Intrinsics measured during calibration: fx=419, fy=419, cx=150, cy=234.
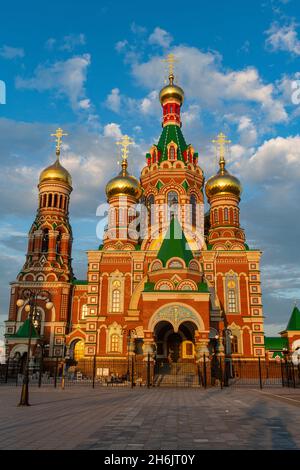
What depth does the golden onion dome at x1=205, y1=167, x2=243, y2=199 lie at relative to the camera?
36562 millimetres

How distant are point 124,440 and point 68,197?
36181mm

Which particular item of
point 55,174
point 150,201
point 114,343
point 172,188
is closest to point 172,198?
point 172,188

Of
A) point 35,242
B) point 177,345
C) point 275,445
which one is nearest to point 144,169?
point 35,242

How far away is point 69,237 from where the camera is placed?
40250mm

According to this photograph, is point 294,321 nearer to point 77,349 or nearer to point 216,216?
point 216,216

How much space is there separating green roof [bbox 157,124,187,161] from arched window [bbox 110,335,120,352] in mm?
16513

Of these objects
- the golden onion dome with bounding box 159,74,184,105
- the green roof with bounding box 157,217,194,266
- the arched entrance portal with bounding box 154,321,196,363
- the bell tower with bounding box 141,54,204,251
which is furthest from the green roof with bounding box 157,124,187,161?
the arched entrance portal with bounding box 154,321,196,363

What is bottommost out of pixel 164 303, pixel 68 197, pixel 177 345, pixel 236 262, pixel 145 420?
pixel 145 420

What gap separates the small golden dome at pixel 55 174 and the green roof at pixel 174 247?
1380 cm

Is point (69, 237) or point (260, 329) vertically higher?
point (69, 237)

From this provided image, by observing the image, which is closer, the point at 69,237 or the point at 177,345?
the point at 177,345

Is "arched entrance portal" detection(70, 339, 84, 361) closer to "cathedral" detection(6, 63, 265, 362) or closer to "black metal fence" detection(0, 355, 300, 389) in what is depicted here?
"cathedral" detection(6, 63, 265, 362)
